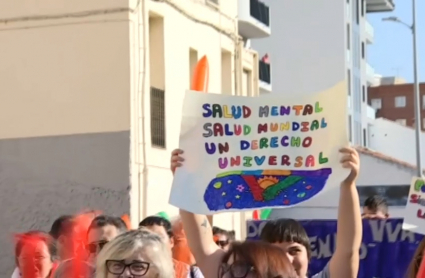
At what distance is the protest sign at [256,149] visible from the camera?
5.31m

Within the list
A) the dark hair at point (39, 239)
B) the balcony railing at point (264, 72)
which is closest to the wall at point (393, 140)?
the balcony railing at point (264, 72)

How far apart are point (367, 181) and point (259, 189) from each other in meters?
37.2

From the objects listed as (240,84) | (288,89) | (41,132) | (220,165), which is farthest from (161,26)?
(288,89)

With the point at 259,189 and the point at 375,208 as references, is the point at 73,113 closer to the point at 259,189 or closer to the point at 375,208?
the point at 375,208

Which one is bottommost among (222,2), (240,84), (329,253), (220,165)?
(329,253)

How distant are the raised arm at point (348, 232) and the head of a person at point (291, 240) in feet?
0.86

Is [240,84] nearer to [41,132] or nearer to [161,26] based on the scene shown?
[161,26]

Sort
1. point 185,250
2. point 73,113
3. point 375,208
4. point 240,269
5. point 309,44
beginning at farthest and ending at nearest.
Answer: point 309,44, point 73,113, point 375,208, point 185,250, point 240,269

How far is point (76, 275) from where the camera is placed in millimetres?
5562

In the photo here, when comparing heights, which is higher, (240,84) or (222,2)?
(222,2)

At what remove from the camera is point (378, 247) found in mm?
8961

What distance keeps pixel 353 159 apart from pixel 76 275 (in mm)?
1503

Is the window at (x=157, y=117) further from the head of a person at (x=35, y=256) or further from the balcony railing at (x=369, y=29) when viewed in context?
the balcony railing at (x=369, y=29)

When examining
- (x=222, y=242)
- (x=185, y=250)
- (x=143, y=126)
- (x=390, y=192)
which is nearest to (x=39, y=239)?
(x=185, y=250)
